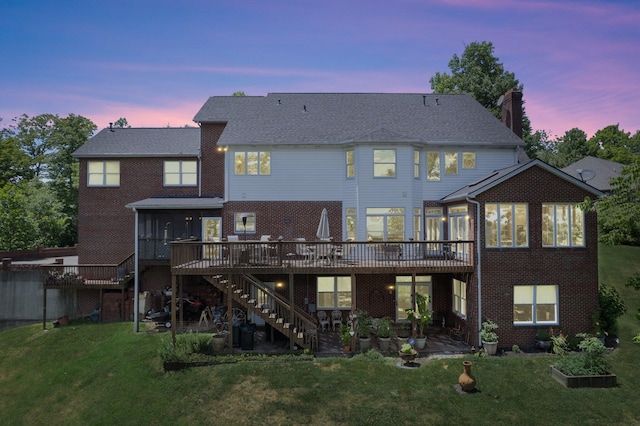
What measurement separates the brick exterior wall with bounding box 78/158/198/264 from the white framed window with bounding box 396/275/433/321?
13.0 metres

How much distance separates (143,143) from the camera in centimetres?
2291

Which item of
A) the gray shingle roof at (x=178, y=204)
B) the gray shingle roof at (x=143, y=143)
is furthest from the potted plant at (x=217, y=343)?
the gray shingle roof at (x=143, y=143)

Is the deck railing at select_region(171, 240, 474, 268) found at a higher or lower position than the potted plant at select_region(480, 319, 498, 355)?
higher

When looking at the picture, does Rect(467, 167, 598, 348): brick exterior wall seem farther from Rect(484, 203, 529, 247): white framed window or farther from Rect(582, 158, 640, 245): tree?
Rect(582, 158, 640, 245): tree

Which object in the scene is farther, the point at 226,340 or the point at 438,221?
the point at 438,221

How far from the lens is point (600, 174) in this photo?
119 feet

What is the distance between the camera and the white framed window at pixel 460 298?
52.7 feet

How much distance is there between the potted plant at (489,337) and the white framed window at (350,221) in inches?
288

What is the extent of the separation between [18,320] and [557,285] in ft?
92.7

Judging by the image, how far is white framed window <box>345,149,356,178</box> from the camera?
741 inches

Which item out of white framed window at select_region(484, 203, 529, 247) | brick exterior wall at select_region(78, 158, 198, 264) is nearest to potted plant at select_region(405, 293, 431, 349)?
white framed window at select_region(484, 203, 529, 247)

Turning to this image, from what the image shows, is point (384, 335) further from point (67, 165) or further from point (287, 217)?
point (67, 165)

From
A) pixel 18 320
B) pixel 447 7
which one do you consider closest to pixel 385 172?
pixel 447 7

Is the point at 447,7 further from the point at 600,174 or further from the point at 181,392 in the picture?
the point at 600,174
